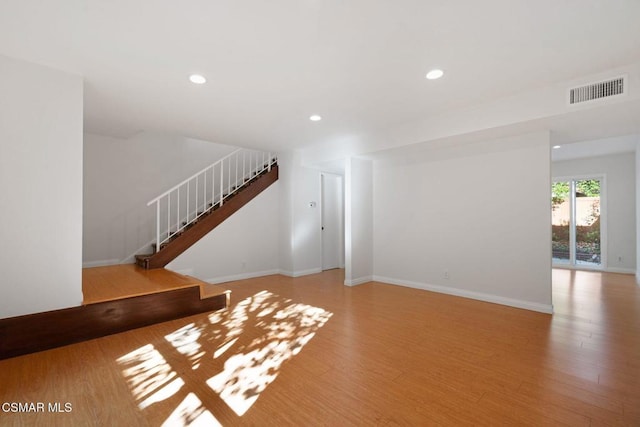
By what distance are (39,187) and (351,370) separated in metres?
3.29

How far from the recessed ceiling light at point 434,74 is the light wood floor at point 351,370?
267 cm

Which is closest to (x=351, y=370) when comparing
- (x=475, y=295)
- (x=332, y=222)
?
(x=475, y=295)

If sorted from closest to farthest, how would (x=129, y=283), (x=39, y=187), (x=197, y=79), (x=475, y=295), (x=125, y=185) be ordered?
(x=39, y=187) → (x=197, y=79) → (x=129, y=283) → (x=475, y=295) → (x=125, y=185)

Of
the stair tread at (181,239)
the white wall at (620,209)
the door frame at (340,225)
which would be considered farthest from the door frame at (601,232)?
the stair tread at (181,239)

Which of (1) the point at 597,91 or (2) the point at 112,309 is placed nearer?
(1) the point at 597,91

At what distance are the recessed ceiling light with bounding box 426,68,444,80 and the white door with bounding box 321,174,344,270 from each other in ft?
13.6

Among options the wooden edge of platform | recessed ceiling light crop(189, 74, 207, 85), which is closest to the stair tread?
the wooden edge of platform

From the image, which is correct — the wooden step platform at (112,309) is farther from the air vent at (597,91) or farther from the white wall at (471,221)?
the air vent at (597,91)

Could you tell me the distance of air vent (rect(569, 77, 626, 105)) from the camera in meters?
2.82

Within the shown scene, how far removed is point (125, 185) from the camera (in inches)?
233

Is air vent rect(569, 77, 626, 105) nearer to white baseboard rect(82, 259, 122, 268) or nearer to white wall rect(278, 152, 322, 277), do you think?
white wall rect(278, 152, 322, 277)

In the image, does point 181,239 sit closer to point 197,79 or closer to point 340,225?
point 197,79

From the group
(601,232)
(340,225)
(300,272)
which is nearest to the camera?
(300,272)

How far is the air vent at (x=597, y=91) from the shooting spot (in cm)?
282
